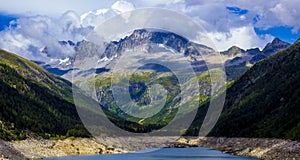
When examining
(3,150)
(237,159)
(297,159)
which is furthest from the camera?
(237,159)

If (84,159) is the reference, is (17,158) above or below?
above

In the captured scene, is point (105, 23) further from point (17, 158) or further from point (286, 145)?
point (286, 145)

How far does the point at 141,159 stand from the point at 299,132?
7362 cm

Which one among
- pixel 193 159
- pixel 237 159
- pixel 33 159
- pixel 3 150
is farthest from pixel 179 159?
pixel 3 150

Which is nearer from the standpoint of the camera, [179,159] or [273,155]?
[273,155]

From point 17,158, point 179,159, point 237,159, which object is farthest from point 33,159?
point 237,159

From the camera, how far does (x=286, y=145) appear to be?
173875mm

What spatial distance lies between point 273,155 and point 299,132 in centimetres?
2432

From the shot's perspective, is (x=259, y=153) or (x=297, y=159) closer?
(x=297, y=159)

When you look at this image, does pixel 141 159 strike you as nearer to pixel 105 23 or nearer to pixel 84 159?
pixel 84 159

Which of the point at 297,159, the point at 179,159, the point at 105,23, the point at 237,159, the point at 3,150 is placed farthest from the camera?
the point at 179,159

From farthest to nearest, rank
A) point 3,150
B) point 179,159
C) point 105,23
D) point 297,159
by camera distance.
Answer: point 179,159
point 3,150
point 297,159
point 105,23

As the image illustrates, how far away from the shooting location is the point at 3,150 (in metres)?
166

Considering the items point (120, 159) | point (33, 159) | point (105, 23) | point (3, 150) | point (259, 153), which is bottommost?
point (259, 153)
